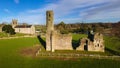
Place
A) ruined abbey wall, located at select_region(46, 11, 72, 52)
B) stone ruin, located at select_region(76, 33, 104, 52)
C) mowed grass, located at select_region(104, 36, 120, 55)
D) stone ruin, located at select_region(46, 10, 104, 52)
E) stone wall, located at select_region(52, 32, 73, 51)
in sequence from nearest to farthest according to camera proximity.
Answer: mowed grass, located at select_region(104, 36, 120, 55), stone ruin, located at select_region(46, 10, 104, 52), stone ruin, located at select_region(76, 33, 104, 52), ruined abbey wall, located at select_region(46, 11, 72, 52), stone wall, located at select_region(52, 32, 73, 51)

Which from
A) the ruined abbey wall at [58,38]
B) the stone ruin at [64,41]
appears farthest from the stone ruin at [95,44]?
the ruined abbey wall at [58,38]

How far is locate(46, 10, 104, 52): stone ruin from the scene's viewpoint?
47.0 m

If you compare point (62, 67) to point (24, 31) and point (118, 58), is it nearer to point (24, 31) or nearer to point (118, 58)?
point (118, 58)

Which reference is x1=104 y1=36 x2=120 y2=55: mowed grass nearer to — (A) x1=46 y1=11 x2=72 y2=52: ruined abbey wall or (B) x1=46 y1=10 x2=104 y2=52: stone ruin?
(B) x1=46 y1=10 x2=104 y2=52: stone ruin

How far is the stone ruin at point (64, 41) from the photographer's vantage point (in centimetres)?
4697

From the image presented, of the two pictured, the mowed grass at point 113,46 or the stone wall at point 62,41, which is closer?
the mowed grass at point 113,46

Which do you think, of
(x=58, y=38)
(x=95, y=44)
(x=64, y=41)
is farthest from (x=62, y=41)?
(x=95, y=44)

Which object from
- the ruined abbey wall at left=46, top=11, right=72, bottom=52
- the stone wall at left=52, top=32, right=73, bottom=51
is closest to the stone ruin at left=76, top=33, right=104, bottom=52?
the stone wall at left=52, top=32, right=73, bottom=51

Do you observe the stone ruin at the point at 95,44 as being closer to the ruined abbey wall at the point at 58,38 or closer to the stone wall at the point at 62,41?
the stone wall at the point at 62,41

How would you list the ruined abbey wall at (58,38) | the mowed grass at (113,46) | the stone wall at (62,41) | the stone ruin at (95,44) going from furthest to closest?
the stone wall at (62,41) → the ruined abbey wall at (58,38) → the stone ruin at (95,44) → the mowed grass at (113,46)

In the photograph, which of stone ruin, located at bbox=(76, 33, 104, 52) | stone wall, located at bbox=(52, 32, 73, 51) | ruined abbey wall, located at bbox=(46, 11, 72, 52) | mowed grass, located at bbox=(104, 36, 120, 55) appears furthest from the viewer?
stone wall, located at bbox=(52, 32, 73, 51)

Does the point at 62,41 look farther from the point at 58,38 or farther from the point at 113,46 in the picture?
the point at 113,46

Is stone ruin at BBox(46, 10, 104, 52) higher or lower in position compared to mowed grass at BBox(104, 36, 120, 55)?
higher

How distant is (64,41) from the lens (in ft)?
160
